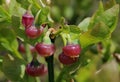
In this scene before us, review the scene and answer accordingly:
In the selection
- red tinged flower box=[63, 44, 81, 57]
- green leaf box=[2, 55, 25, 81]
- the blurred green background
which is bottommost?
the blurred green background

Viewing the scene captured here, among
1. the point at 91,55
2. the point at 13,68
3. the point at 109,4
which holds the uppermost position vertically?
the point at 109,4

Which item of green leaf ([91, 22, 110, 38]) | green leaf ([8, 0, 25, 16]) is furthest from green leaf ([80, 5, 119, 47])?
green leaf ([8, 0, 25, 16])

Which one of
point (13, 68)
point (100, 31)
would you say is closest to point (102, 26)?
point (100, 31)

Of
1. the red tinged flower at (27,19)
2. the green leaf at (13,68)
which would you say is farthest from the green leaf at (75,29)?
the green leaf at (13,68)

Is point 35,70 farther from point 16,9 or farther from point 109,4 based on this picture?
point 109,4

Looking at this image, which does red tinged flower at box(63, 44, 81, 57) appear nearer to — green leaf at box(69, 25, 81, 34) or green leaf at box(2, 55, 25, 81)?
green leaf at box(69, 25, 81, 34)

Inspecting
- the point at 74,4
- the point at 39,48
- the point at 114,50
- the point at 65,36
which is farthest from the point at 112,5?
the point at 74,4
